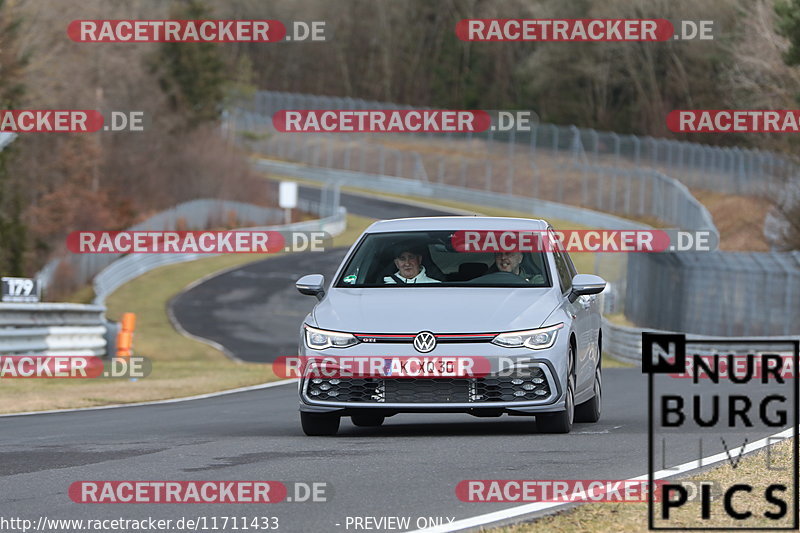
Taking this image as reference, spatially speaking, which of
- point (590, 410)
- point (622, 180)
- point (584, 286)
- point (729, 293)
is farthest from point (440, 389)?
point (622, 180)

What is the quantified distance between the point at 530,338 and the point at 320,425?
1.79 m

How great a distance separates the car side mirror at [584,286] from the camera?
40.9ft

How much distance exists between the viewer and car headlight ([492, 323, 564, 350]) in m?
11.5

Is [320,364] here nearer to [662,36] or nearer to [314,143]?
[662,36]

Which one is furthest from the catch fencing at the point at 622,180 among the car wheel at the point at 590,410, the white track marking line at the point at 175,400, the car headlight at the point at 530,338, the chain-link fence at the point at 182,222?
the car headlight at the point at 530,338

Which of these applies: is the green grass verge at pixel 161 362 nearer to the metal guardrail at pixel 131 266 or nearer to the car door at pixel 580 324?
the metal guardrail at pixel 131 266

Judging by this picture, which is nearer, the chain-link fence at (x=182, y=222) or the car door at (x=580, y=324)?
the car door at (x=580, y=324)

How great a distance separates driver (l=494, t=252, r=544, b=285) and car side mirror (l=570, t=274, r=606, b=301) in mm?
Answer: 281

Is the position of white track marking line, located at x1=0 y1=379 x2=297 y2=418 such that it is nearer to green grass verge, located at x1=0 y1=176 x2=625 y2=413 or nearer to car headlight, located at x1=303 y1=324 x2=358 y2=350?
green grass verge, located at x1=0 y1=176 x2=625 y2=413

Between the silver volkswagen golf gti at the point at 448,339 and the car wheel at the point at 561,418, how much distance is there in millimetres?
10

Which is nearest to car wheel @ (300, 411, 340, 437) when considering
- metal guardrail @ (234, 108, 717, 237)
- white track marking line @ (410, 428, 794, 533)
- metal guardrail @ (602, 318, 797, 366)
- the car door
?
the car door

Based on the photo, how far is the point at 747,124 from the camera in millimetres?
55000

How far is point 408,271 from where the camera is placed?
12.6 meters

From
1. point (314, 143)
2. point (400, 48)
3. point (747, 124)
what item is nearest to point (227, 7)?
point (400, 48)
